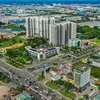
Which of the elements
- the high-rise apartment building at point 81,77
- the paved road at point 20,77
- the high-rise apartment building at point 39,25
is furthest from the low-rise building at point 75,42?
the high-rise apartment building at point 81,77

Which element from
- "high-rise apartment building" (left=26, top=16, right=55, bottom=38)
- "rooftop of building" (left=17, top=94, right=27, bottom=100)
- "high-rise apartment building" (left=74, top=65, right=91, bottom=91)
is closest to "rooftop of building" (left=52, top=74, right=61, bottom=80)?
"high-rise apartment building" (left=74, top=65, right=91, bottom=91)

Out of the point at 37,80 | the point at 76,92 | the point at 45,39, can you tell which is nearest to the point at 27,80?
the point at 37,80

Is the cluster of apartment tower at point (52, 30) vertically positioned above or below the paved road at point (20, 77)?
above

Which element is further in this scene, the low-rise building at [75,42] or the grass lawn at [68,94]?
the low-rise building at [75,42]

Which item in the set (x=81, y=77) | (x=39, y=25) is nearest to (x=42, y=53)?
(x=81, y=77)

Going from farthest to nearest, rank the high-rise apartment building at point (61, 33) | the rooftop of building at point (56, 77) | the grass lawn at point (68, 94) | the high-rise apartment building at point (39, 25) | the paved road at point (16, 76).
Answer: the high-rise apartment building at point (39, 25) < the high-rise apartment building at point (61, 33) < the rooftop of building at point (56, 77) < the paved road at point (16, 76) < the grass lawn at point (68, 94)

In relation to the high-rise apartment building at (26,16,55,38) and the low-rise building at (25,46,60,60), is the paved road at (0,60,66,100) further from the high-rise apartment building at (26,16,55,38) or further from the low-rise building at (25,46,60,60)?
the high-rise apartment building at (26,16,55,38)

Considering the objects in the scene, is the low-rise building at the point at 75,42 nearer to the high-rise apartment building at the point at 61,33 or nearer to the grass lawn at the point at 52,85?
the high-rise apartment building at the point at 61,33

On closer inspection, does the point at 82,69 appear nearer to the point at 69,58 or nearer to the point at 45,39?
the point at 69,58
